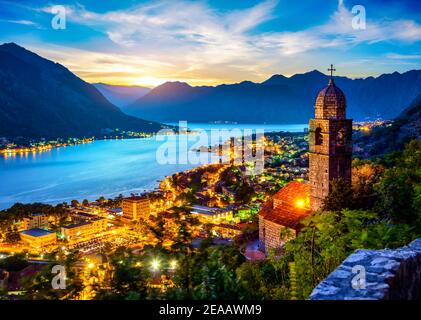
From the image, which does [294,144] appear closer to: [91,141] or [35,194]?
[35,194]

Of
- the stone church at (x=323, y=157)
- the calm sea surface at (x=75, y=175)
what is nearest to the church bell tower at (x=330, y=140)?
the stone church at (x=323, y=157)

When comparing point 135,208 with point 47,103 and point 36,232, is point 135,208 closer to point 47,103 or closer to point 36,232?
point 36,232

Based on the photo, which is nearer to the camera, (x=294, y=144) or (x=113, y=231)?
(x=113, y=231)

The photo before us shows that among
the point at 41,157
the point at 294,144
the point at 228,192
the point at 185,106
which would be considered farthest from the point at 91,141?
the point at 185,106

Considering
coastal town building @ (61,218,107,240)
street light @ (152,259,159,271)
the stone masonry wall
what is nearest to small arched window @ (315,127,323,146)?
the stone masonry wall

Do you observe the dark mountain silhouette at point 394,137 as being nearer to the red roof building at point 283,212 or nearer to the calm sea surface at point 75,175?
the red roof building at point 283,212

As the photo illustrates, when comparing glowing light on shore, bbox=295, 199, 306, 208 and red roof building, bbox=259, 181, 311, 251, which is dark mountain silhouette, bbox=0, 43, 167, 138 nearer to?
red roof building, bbox=259, 181, 311, 251
